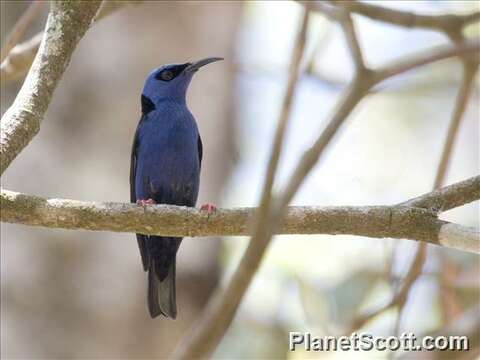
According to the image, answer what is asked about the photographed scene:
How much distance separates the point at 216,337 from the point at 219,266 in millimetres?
4131

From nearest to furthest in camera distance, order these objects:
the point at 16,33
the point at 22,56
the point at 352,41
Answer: the point at 352,41 → the point at 16,33 → the point at 22,56

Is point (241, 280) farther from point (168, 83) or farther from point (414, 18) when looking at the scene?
point (168, 83)

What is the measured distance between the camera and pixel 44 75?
332 cm

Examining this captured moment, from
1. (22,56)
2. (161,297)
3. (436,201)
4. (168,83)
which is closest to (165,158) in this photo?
(168,83)

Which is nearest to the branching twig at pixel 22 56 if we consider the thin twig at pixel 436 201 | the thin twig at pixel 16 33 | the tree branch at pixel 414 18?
the thin twig at pixel 16 33

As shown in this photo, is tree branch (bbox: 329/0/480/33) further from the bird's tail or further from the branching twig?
the bird's tail

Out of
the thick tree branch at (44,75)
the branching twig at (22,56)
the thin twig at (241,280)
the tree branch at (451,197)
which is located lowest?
the thin twig at (241,280)

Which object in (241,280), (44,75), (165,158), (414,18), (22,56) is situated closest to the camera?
(241,280)

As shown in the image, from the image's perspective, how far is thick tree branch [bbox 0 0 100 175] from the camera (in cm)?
310

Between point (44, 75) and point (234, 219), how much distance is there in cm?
99

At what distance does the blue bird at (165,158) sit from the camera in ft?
16.5

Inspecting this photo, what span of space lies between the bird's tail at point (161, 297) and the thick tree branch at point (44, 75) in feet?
5.89

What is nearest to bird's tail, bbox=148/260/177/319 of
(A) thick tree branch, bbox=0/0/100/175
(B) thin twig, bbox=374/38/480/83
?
(A) thick tree branch, bbox=0/0/100/175

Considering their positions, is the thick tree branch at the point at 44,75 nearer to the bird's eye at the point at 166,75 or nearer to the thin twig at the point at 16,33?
the thin twig at the point at 16,33
